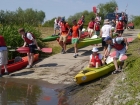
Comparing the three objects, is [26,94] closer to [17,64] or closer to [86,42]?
[17,64]

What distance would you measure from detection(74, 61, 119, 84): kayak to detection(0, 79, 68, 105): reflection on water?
0.84 metres

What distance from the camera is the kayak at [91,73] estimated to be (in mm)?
8883

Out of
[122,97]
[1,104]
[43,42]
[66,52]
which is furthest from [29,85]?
[43,42]

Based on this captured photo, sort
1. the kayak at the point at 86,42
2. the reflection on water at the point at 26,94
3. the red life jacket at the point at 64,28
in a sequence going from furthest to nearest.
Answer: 1. the kayak at the point at 86,42
2. the red life jacket at the point at 64,28
3. the reflection on water at the point at 26,94

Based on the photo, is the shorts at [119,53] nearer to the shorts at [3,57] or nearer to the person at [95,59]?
the person at [95,59]

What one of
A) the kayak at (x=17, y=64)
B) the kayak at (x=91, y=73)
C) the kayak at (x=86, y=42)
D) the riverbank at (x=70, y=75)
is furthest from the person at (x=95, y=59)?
the kayak at (x=86, y=42)

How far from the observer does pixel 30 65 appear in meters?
11.8

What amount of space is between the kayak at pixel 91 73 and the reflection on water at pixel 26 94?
84 cm

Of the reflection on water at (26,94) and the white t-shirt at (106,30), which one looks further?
the white t-shirt at (106,30)

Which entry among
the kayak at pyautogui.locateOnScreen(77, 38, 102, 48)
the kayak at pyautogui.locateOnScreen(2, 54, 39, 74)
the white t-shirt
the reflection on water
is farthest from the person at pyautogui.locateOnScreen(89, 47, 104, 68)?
the kayak at pyautogui.locateOnScreen(77, 38, 102, 48)

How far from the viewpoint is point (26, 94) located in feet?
27.5

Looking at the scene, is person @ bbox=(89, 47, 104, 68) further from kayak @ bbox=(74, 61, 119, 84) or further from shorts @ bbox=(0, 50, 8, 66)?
shorts @ bbox=(0, 50, 8, 66)

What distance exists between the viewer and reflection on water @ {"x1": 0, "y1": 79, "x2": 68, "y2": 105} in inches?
300

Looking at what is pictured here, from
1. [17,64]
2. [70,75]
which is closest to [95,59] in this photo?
[70,75]
